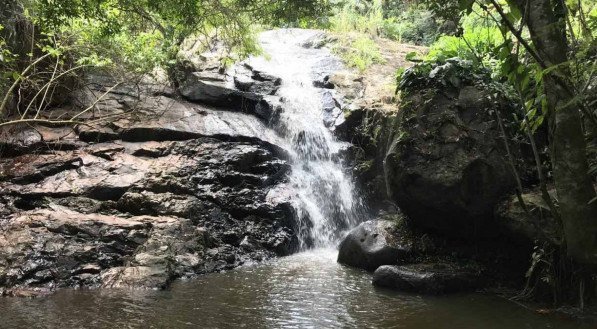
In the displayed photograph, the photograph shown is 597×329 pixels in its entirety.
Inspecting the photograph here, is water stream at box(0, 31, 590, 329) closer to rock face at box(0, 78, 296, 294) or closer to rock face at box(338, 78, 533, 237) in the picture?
rock face at box(0, 78, 296, 294)

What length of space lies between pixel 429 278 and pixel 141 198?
4.84 m

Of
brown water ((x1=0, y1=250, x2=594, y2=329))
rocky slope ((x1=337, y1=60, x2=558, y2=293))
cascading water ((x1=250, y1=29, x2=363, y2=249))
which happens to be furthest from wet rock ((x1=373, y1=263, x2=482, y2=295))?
cascading water ((x1=250, y1=29, x2=363, y2=249))

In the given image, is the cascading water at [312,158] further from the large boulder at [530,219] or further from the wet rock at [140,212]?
the large boulder at [530,219]

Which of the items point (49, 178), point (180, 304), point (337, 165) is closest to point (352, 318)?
point (180, 304)

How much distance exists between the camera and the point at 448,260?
6.80m

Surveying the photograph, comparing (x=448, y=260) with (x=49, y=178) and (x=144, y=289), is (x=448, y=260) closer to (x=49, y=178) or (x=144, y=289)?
(x=144, y=289)

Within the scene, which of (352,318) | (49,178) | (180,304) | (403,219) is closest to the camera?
(352,318)

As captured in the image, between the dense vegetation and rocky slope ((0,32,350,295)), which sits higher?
the dense vegetation

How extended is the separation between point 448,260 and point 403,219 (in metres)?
0.97

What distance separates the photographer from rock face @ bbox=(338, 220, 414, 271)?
22.7 feet

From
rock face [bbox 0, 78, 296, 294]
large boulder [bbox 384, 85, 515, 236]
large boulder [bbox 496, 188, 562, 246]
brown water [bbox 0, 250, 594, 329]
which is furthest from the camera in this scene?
rock face [bbox 0, 78, 296, 294]

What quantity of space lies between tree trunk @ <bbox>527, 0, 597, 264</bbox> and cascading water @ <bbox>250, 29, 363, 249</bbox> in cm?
526

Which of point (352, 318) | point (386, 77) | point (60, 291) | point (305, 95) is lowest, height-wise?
point (60, 291)

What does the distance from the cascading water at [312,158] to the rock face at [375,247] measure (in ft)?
4.81
